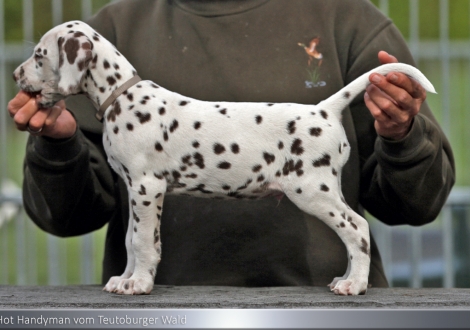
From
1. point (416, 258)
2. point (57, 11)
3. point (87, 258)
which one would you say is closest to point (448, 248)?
point (416, 258)

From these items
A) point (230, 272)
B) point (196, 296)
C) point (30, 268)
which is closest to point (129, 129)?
point (196, 296)

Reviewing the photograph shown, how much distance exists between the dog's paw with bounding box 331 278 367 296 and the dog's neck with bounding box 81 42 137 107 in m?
1.18

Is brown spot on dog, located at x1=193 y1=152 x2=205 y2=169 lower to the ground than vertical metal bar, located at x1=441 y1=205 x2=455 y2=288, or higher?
higher

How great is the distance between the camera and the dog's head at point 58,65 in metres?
2.78

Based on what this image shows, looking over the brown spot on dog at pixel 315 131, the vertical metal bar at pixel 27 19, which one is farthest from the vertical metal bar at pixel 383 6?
the brown spot on dog at pixel 315 131

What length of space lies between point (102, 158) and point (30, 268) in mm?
3119

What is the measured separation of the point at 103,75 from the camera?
2.87 m

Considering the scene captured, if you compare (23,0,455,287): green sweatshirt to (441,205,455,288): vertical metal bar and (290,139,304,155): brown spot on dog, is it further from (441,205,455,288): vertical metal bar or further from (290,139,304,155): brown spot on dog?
(441,205,455,288): vertical metal bar

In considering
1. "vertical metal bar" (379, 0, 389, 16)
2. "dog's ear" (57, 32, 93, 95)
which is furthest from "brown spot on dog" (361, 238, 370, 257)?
"vertical metal bar" (379, 0, 389, 16)

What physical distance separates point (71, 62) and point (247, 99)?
1.04 meters

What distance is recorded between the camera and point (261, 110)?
2.83 metres

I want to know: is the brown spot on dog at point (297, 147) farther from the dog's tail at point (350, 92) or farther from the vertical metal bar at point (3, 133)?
the vertical metal bar at point (3, 133)

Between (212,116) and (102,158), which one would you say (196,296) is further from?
(102,158)

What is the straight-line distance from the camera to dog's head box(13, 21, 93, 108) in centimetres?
278
